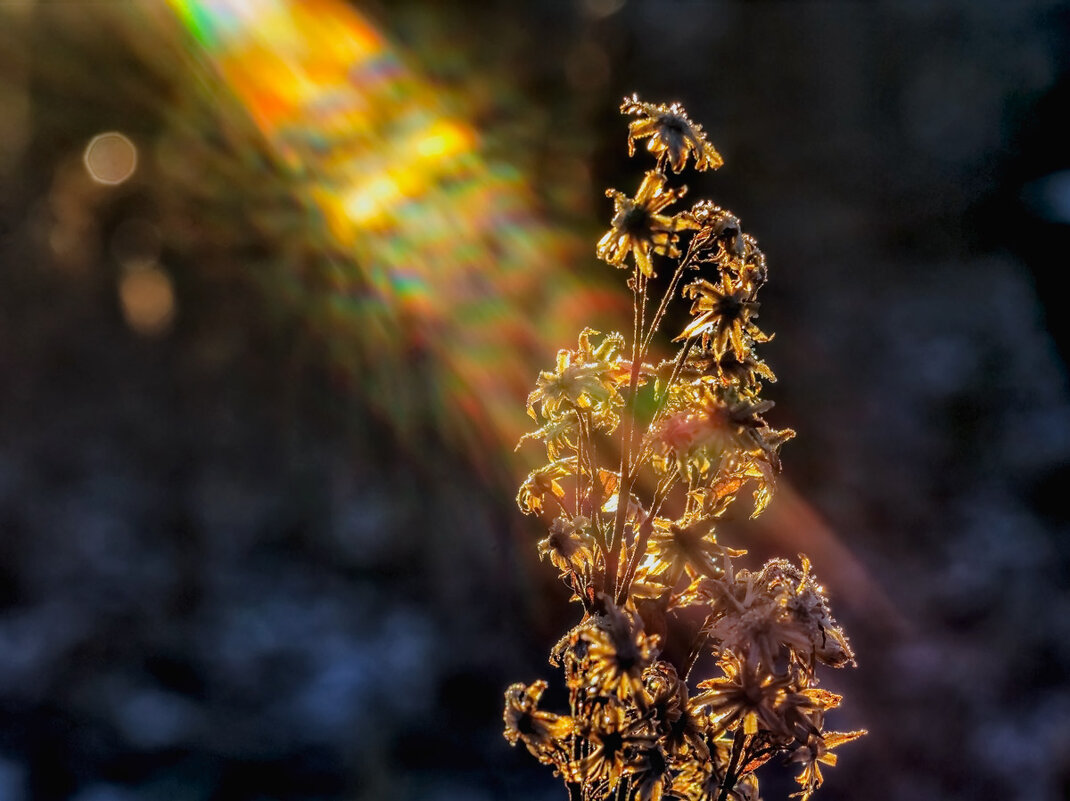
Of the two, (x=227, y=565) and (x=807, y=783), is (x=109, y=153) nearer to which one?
(x=227, y=565)

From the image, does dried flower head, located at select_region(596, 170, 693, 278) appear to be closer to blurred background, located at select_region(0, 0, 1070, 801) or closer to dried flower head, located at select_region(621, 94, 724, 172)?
dried flower head, located at select_region(621, 94, 724, 172)

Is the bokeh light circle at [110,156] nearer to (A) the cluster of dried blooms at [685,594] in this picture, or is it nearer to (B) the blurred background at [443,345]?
(B) the blurred background at [443,345]

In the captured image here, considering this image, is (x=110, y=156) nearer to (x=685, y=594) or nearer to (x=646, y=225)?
(x=646, y=225)

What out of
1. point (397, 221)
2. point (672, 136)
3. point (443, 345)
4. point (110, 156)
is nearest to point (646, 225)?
point (672, 136)

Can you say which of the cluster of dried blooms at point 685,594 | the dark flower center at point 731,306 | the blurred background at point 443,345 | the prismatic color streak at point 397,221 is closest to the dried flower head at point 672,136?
the cluster of dried blooms at point 685,594

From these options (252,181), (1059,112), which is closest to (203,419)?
(252,181)

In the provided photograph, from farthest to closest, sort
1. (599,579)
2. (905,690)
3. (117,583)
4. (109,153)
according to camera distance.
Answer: (109,153) < (117,583) < (905,690) < (599,579)

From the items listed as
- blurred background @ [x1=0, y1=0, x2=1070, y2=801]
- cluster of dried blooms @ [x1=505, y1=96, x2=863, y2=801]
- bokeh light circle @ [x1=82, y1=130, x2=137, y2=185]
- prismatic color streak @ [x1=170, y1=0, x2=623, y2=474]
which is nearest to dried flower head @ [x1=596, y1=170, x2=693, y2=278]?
cluster of dried blooms @ [x1=505, y1=96, x2=863, y2=801]
